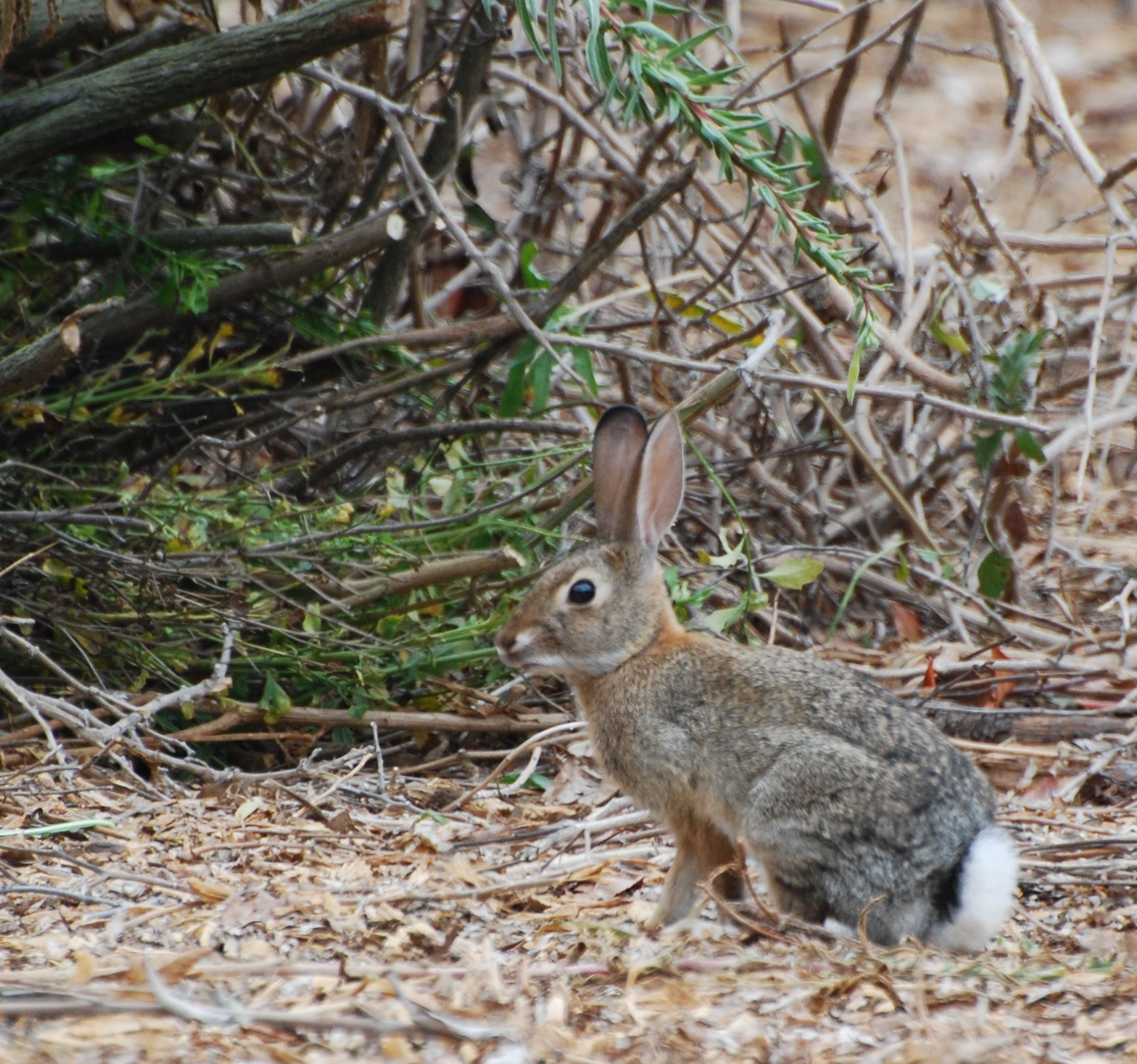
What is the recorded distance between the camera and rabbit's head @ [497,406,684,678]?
418 centimetres

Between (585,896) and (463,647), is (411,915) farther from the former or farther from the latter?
(463,647)

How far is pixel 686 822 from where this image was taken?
385 cm

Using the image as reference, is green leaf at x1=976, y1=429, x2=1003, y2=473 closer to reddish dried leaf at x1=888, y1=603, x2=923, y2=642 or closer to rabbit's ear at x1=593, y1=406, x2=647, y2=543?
reddish dried leaf at x1=888, y1=603, x2=923, y2=642

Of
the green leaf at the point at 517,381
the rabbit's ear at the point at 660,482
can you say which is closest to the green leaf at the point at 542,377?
the green leaf at the point at 517,381

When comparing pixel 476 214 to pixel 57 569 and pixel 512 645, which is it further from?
pixel 512 645

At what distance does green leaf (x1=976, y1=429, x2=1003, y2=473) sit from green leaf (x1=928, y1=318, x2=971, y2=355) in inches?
17.7

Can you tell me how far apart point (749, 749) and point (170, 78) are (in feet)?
8.79

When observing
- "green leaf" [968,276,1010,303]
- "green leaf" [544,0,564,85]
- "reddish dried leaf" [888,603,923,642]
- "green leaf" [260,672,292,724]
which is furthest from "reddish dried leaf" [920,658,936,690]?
"green leaf" [544,0,564,85]

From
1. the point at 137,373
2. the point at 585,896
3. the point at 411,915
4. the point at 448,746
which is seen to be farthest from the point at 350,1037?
the point at 137,373

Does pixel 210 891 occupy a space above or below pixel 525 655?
below

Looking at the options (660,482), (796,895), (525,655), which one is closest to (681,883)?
(796,895)

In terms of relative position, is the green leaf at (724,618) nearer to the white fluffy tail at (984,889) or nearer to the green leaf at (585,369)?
the green leaf at (585,369)

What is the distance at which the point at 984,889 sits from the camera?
336cm

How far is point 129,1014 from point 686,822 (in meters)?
1.64
